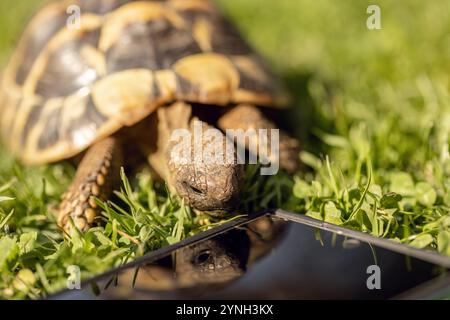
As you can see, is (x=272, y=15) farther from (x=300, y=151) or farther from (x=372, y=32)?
(x=300, y=151)

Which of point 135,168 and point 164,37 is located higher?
point 164,37

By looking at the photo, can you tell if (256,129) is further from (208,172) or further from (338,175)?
(208,172)

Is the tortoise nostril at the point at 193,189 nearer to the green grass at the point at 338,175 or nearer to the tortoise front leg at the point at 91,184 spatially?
the green grass at the point at 338,175

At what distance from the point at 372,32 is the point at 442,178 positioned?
2.55 meters

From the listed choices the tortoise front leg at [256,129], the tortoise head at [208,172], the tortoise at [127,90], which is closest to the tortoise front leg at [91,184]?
the tortoise at [127,90]

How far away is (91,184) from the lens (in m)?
2.59

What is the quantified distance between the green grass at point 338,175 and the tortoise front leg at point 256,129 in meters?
0.08

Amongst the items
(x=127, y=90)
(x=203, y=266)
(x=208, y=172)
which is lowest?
(x=203, y=266)

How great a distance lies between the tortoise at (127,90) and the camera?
277 centimetres

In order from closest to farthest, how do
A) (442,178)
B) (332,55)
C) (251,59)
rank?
(442,178), (251,59), (332,55)

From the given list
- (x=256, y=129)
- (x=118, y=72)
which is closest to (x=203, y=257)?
(x=256, y=129)

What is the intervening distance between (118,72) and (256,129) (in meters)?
0.71

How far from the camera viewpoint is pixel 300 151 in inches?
118

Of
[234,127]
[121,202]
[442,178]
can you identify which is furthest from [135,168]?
[442,178]
